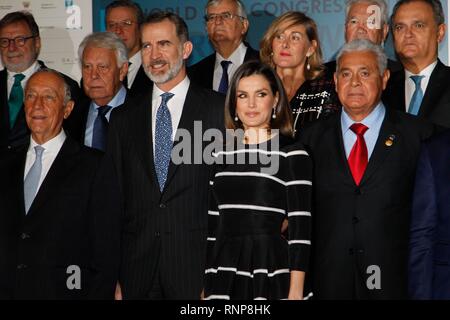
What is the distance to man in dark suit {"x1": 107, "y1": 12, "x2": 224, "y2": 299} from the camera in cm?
538

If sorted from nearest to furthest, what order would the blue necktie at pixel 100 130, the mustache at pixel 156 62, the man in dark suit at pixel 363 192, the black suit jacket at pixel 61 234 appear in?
1. the man in dark suit at pixel 363 192
2. the black suit jacket at pixel 61 234
3. the mustache at pixel 156 62
4. the blue necktie at pixel 100 130

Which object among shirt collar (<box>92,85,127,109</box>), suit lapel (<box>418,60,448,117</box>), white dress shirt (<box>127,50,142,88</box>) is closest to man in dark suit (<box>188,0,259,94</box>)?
white dress shirt (<box>127,50,142,88</box>)

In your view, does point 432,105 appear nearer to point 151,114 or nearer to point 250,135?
point 250,135

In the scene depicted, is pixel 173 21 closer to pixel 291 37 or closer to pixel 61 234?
pixel 291 37

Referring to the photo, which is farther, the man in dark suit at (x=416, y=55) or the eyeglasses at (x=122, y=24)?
the eyeglasses at (x=122, y=24)

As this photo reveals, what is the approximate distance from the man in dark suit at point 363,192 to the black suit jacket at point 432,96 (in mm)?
435

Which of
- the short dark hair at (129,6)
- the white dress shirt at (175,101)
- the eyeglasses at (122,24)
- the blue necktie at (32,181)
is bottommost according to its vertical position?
the blue necktie at (32,181)

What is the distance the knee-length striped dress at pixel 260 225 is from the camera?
5004 mm

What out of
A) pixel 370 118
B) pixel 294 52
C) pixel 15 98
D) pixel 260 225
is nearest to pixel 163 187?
pixel 260 225

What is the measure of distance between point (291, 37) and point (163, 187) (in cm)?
147

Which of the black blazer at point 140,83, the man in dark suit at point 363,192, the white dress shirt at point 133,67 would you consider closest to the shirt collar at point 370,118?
the man in dark suit at point 363,192

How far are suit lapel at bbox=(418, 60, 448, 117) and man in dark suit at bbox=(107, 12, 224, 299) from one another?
50.2 inches

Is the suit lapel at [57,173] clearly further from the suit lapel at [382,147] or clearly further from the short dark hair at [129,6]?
the short dark hair at [129,6]

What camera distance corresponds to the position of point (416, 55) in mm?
6133
